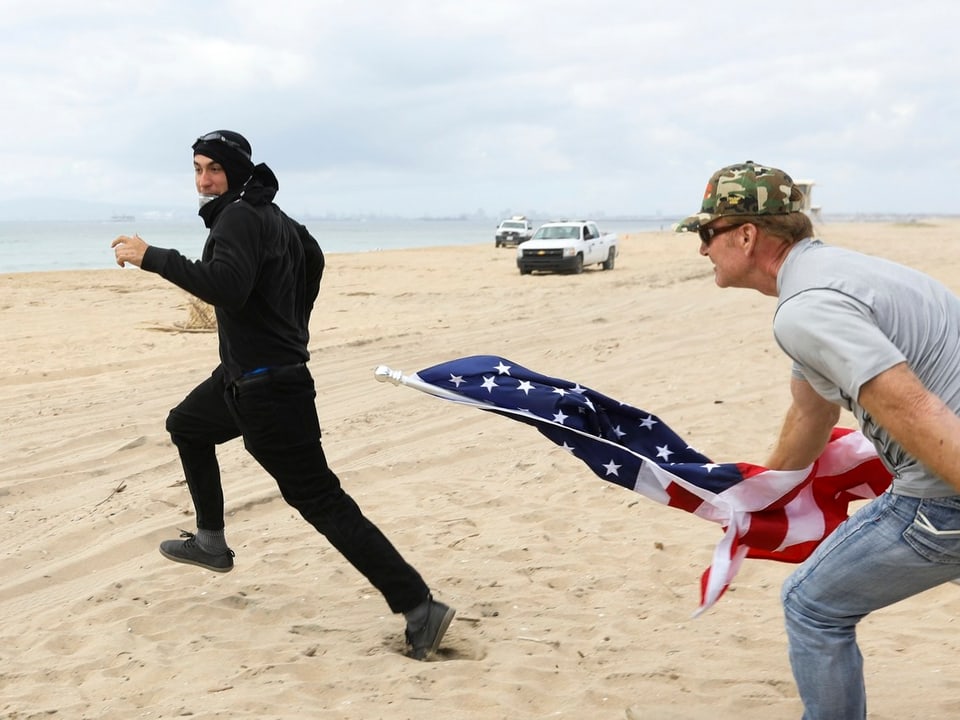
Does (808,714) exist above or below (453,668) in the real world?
above

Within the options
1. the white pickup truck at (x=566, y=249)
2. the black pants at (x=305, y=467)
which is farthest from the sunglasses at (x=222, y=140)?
the white pickup truck at (x=566, y=249)

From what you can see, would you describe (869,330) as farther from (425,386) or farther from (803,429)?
(425,386)

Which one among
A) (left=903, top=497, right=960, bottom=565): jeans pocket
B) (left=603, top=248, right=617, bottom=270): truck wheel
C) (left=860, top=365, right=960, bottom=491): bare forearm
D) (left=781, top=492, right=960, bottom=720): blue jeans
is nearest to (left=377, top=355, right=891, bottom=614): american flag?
(left=781, top=492, right=960, bottom=720): blue jeans

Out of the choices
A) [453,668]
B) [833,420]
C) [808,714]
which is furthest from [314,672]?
[833,420]

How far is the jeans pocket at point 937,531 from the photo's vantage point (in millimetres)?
2508

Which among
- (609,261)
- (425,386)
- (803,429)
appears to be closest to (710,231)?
(803,429)

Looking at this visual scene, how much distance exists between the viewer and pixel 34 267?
44.6 metres

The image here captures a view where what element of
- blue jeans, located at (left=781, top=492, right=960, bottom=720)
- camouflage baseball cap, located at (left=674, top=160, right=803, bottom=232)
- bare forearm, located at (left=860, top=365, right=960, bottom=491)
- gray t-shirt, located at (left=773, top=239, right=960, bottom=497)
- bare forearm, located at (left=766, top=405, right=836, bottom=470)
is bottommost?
blue jeans, located at (left=781, top=492, right=960, bottom=720)

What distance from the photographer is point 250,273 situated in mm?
3857

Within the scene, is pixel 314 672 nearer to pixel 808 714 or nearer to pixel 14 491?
pixel 808 714

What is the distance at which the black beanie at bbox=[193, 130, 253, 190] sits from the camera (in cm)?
406

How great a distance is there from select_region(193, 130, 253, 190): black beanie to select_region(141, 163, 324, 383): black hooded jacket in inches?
1.7

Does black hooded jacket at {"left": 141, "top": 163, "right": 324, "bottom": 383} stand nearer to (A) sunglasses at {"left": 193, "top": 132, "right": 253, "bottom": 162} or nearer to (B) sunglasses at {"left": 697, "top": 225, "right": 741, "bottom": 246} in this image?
(A) sunglasses at {"left": 193, "top": 132, "right": 253, "bottom": 162}

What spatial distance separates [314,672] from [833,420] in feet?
7.84
